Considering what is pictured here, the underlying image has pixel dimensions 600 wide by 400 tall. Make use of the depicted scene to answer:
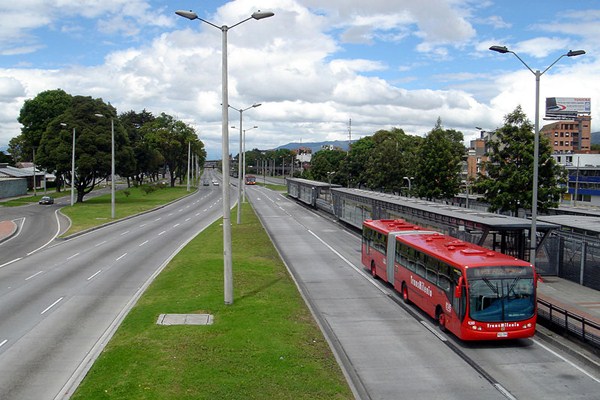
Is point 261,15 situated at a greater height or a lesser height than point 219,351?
greater

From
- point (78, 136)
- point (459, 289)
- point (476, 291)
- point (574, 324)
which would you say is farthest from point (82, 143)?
point (574, 324)

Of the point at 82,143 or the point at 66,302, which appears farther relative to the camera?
the point at 82,143

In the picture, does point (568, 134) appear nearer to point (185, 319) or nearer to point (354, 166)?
point (354, 166)

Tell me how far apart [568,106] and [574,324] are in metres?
89.0

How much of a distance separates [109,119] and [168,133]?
47383 mm

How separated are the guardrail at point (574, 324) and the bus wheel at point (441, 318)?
11.1 ft

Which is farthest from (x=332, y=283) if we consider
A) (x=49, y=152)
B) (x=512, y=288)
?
(x=49, y=152)

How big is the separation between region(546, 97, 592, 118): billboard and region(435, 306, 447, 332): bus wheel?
277 feet

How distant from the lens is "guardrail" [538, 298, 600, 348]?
52.7ft

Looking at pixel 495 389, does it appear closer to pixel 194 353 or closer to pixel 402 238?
pixel 194 353

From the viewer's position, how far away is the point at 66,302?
2097 centimetres

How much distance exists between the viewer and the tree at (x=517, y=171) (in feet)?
109

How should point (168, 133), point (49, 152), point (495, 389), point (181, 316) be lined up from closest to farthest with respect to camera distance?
1. point (495, 389)
2. point (181, 316)
3. point (49, 152)
4. point (168, 133)

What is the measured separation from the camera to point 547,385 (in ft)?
44.8
